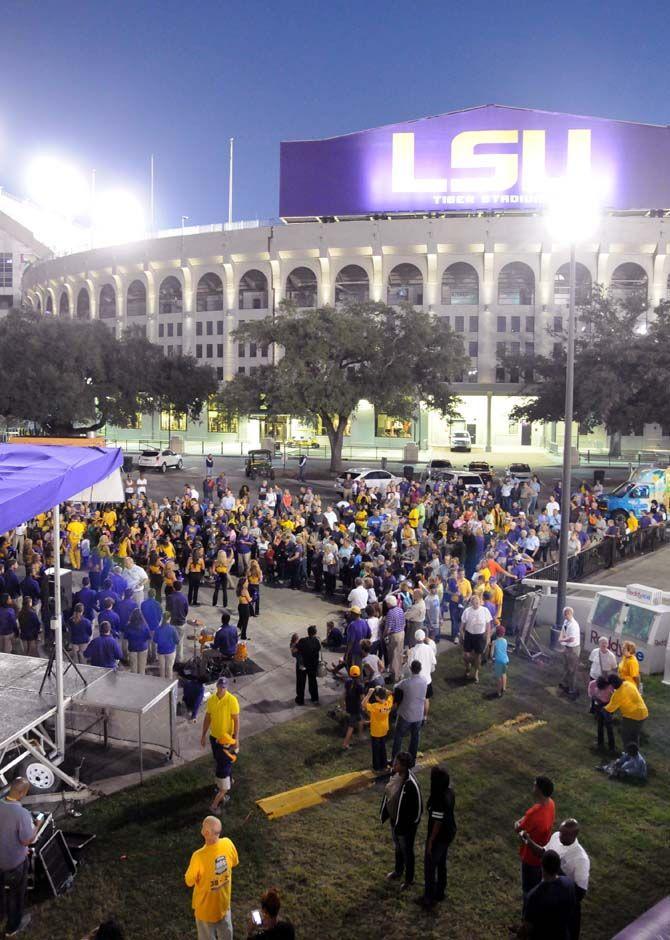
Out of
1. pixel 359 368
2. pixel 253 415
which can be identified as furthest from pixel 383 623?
pixel 253 415

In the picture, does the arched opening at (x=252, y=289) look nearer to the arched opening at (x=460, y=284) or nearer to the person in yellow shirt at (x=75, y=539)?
the arched opening at (x=460, y=284)

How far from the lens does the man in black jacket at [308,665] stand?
1084cm

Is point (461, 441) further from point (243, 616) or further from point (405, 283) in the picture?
point (243, 616)

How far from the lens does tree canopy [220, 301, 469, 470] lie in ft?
131

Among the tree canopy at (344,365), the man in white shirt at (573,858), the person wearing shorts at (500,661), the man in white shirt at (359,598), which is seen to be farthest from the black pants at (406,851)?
the tree canopy at (344,365)

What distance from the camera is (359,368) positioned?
1693 inches

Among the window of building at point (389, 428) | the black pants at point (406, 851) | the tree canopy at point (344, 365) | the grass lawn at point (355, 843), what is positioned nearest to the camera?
the grass lawn at point (355, 843)

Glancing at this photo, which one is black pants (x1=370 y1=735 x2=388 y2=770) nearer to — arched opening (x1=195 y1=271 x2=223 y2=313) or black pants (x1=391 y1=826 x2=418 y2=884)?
black pants (x1=391 y1=826 x2=418 y2=884)

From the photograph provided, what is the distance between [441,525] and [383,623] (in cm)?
729

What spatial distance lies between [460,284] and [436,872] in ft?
196

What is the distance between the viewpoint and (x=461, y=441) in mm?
56781

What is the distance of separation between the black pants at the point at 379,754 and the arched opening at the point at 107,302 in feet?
241

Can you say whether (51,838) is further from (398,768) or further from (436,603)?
(436,603)

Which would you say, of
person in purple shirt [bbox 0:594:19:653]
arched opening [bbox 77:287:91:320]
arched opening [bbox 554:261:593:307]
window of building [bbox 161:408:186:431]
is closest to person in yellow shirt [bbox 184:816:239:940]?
person in purple shirt [bbox 0:594:19:653]
